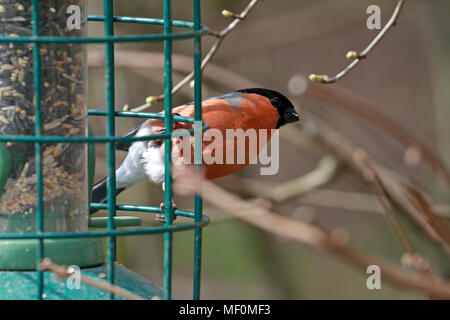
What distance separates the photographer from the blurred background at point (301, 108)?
600 cm

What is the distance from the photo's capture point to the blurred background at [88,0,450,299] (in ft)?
19.7

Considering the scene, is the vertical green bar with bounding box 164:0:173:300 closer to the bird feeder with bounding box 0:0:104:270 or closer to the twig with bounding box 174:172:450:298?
the bird feeder with bounding box 0:0:104:270

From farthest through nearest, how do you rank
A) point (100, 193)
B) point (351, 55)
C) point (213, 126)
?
point (100, 193)
point (213, 126)
point (351, 55)

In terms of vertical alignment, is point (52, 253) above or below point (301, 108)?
below

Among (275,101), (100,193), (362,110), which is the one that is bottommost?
(100,193)

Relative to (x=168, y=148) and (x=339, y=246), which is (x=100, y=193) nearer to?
(x=168, y=148)

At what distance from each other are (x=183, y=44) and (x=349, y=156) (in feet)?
13.8

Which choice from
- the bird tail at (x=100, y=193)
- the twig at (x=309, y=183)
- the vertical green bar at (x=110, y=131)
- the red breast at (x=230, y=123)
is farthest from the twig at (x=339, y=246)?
the twig at (x=309, y=183)

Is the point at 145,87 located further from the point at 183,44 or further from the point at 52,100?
the point at 52,100

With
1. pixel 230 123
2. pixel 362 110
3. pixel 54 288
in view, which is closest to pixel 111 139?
pixel 54 288

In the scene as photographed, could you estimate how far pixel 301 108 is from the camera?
229 inches

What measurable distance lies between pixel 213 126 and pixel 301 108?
165 cm

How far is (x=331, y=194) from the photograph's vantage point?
6.39 meters
